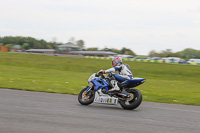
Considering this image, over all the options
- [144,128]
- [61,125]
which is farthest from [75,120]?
[144,128]

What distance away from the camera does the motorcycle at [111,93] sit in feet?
27.3

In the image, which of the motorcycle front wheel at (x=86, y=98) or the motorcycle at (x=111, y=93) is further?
the motorcycle front wheel at (x=86, y=98)

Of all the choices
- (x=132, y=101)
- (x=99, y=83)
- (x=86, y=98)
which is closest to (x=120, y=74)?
(x=99, y=83)

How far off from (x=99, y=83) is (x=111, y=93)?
0.54m

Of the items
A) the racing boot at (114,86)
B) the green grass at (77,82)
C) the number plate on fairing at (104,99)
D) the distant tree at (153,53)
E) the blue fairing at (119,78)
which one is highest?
the distant tree at (153,53)

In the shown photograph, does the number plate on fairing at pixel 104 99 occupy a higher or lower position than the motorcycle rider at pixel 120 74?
lower

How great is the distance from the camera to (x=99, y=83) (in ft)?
29.5

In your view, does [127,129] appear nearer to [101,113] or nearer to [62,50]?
[101,113]

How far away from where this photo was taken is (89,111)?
7.83 m

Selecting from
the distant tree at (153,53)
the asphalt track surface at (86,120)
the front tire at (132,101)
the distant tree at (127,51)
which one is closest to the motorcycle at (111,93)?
the front tire at (132,101)

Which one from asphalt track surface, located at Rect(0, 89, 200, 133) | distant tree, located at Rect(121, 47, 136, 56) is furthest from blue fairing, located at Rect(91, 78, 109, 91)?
distant tree, located at Rect(121, 47, 136, 56)

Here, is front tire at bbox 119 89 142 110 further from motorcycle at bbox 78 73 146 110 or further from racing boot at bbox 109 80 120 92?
racing boot at bbox 109 80 120 92

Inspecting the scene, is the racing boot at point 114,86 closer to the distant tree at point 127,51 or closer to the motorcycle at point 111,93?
the motorcycle at point 111,93

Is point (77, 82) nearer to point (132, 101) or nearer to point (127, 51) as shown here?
point (132, 101)
